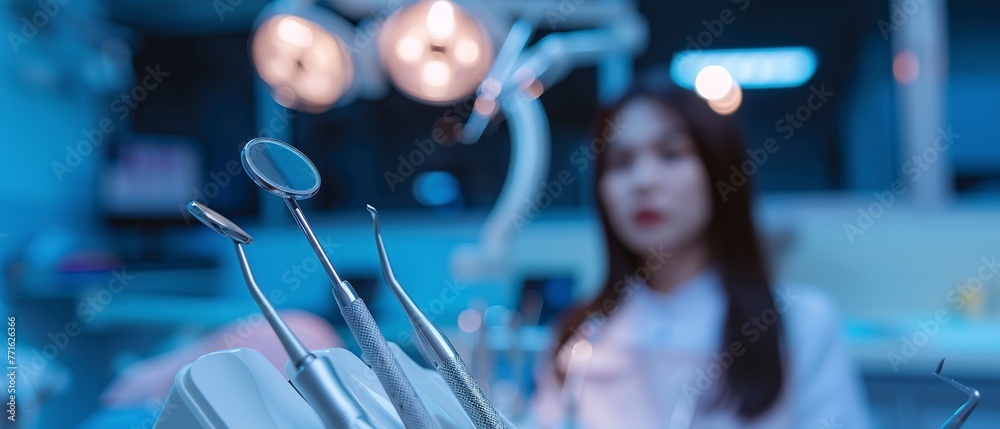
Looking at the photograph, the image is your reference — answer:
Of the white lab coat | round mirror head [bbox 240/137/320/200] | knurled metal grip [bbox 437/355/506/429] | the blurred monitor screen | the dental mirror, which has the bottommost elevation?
the blurred monitor screen

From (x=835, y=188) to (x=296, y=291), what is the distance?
168 cm

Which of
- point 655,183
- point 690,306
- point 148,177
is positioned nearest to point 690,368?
point 690,306

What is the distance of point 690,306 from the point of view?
3.14 feet

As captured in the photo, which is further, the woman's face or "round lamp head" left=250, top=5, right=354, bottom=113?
the woman's face

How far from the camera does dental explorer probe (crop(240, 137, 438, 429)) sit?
21cm

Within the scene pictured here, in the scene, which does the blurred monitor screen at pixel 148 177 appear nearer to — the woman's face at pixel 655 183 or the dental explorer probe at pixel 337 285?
the woman's face at pixel 655 183

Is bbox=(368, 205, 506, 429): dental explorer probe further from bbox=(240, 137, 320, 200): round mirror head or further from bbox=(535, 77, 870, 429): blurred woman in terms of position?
bbox=(535, 77, 870, 429): blurred woman

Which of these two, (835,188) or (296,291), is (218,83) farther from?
(835,188)

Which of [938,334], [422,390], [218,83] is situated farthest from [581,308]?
[218,83]

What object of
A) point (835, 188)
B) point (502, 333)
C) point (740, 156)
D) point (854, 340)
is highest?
point (740, 156)

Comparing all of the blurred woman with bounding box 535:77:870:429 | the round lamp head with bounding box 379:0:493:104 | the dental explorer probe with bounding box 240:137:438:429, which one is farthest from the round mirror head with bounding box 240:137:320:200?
the blurred woman with bounding box 535:77:870:429

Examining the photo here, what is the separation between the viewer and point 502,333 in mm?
831

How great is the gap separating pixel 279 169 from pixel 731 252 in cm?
82

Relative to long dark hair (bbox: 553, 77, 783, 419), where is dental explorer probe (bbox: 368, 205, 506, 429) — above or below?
above
